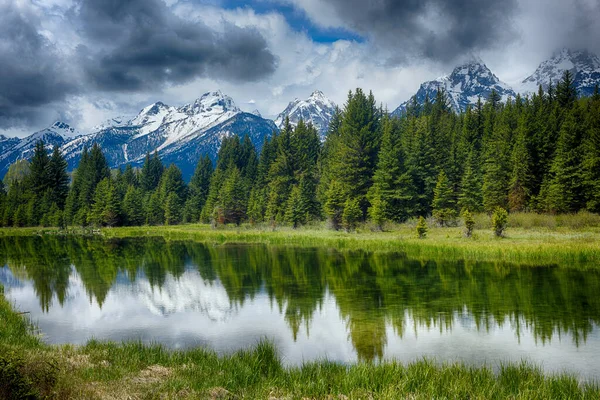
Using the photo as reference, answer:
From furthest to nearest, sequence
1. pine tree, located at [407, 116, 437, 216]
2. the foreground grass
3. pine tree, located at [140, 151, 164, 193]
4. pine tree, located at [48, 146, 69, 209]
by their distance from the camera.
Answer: pine tree, located at [140, 151, 164, 193] → pine tree, located at [48, 146, 69, 209] → pine tree, located at [407, 116, 437, 216] → the foreground grass

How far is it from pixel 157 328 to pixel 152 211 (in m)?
87.8

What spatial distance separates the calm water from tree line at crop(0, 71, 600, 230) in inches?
1207

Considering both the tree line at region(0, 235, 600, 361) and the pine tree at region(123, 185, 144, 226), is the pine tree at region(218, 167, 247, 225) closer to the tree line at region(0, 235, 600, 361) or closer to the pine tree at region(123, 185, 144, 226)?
the pine tree at region(123, 185, 144, 226)

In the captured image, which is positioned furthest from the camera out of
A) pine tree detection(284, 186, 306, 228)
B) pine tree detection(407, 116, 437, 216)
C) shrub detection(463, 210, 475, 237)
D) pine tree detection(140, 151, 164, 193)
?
pine tree detection(140, 151, 164, 193)

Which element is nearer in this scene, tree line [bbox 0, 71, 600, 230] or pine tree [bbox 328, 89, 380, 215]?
tree line [bbox 0, 71, 600, 230]

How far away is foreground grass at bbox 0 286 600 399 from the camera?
8.16 m

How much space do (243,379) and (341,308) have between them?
9.99 metres

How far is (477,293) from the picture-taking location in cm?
2059

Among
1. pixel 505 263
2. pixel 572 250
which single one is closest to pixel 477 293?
pixel 505 263

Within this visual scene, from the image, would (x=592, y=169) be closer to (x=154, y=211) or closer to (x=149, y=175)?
(x=154, y=211)

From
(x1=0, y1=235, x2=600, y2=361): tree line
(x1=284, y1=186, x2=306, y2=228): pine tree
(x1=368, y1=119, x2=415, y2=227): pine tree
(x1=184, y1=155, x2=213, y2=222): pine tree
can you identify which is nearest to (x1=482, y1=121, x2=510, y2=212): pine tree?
(x1=368, y1=119, x2=415, y2=227): pine tree

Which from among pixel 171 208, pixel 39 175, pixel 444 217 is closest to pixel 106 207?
pixel 171 208

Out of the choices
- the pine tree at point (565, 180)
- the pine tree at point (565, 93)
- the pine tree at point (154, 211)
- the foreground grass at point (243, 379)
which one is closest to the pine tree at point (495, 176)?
the pine tree at point (565, 180)

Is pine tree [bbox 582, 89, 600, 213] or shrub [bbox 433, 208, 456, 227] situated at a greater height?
pine tree [bbox 582, 89, 600, 213]
